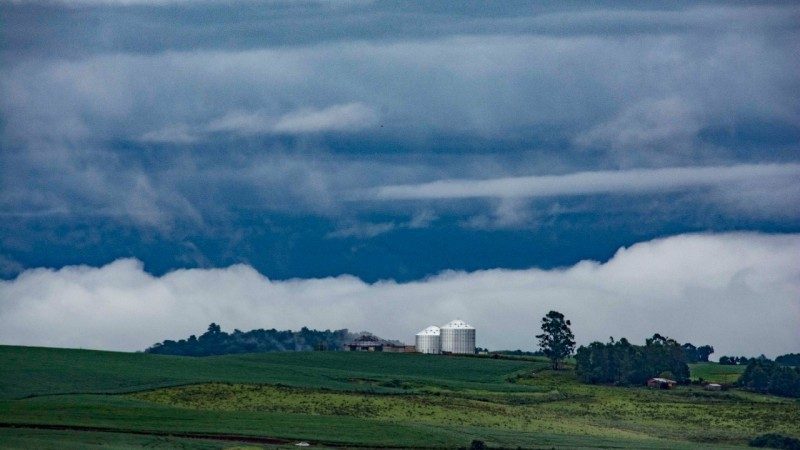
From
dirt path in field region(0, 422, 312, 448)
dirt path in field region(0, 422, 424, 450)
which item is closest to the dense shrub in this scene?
dirt path in field region(0, 422, 424, 450)

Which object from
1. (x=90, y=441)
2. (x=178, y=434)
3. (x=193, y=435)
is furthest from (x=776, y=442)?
(x=90, y=441)

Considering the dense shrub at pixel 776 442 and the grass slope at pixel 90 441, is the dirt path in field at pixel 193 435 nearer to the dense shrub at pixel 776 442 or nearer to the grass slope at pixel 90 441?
the grass slope at pixel 90 441

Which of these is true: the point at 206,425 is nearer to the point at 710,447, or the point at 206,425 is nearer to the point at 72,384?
the point at 72,384

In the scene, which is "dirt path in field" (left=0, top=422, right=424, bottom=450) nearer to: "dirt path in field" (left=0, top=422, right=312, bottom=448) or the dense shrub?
"dirt path in field" (left=0, top=422, right=312, bottom=448)

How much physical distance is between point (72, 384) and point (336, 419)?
34.5m

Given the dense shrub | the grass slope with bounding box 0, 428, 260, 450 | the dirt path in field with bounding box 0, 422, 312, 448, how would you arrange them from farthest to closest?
the dense shrub < the dirt path in field with bounding box 0, 422, 312, 448 < the grass slope with bounding box 0, 428, 260, 450

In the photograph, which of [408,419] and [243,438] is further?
[408,419]

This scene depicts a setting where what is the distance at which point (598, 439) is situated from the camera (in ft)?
607

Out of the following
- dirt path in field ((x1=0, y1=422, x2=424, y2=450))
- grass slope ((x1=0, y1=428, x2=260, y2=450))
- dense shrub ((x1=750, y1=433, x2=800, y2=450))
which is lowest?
grass slope ((x1=0, y1=428, x2=260, y2=450))

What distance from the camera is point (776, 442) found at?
190 meters

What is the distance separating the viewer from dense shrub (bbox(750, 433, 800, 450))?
189m

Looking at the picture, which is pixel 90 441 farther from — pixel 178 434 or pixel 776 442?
pixel 776 442

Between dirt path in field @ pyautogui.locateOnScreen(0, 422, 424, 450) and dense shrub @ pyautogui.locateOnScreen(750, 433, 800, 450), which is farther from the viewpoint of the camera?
dense shrub @ pyautogui.locateOnScreen(750, 433, 800, 450)

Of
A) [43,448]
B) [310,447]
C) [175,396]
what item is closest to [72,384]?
[175,396]
